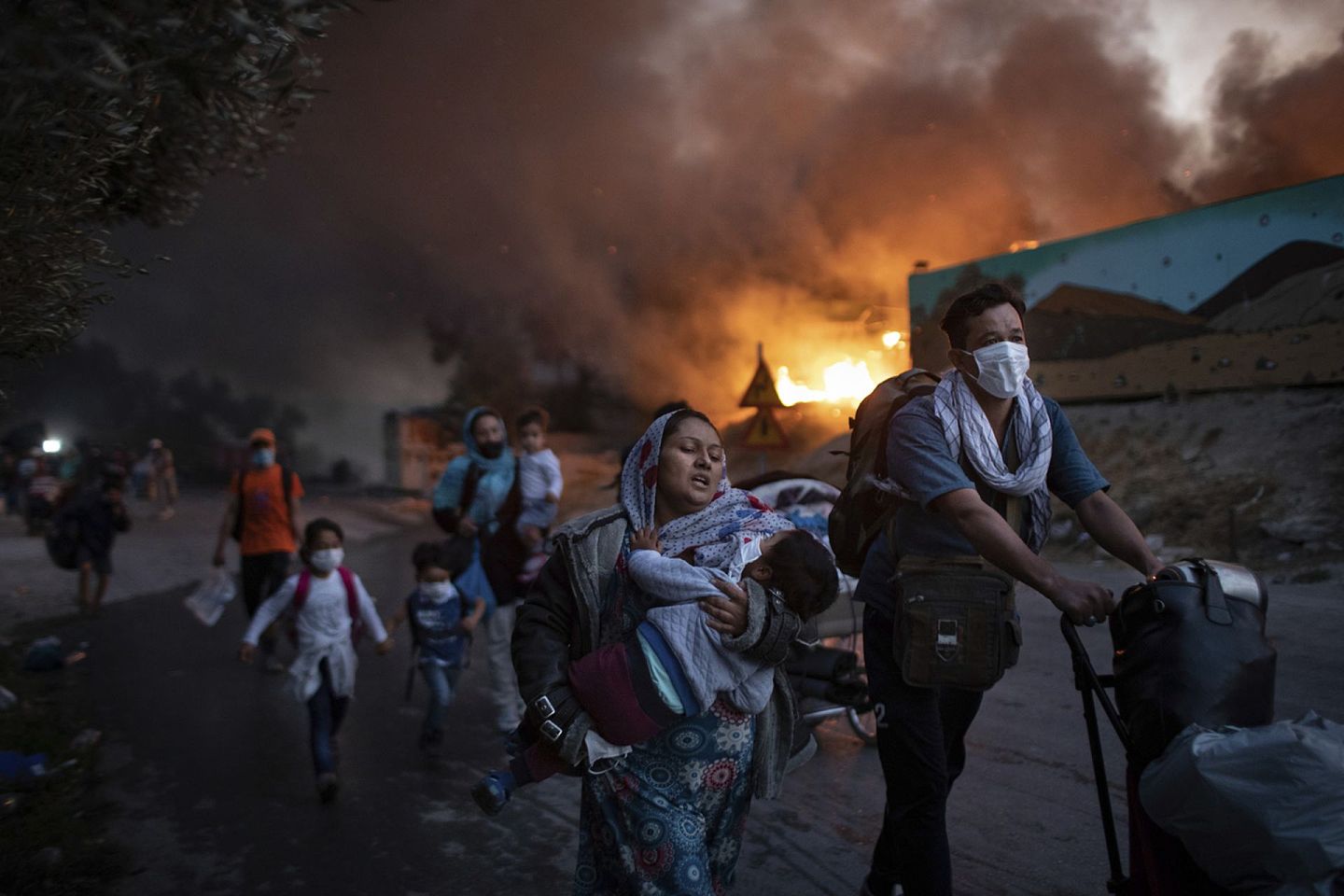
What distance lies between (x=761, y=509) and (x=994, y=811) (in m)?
2.43

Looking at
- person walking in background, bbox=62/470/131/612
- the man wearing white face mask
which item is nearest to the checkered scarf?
the man wearing white face mask

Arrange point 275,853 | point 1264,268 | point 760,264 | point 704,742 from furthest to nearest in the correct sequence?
1. point 760,264
2. point 1264,268
3. point 275,853
4. point 704,742

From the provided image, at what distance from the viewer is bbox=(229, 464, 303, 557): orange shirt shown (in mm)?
7066

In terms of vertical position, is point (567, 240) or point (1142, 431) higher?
point (567, 240)

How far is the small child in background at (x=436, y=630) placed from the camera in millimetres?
5008

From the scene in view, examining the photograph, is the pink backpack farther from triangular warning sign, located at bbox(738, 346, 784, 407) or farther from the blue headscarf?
triangular warning sign, located at bbox(738, 346, 784, 407)

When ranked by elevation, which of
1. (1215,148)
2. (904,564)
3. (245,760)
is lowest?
(245,760)

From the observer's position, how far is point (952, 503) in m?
2.38

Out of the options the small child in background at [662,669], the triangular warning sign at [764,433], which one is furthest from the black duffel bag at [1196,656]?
the triangular warning sign at [764,433]

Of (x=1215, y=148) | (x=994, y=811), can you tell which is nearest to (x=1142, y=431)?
(x=994, y=811)

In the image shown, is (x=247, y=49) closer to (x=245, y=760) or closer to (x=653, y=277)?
(x=245, y=760)

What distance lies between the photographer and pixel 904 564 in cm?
251

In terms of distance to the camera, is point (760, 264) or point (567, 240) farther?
point (567, 240)

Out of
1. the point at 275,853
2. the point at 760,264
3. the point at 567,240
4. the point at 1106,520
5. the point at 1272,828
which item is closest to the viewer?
the point at 1272,828
